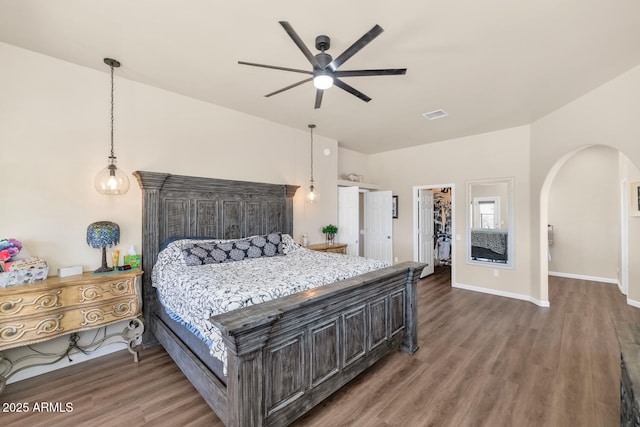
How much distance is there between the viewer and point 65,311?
2.44m

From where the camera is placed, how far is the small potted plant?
536cm

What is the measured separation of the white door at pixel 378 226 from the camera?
20.3 feet

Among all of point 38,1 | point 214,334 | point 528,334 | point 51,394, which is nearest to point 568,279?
point 528,334

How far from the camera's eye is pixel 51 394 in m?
2.36

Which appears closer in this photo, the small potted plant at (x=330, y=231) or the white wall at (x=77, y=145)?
the white wall at (x=77, y=145)

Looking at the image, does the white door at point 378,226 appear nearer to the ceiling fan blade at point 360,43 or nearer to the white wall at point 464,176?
the white wall at point 464,176

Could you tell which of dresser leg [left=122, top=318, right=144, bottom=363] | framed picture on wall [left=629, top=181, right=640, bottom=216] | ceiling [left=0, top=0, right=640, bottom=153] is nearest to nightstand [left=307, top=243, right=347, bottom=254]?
ceiling [left=0, top=0, right=640, bottom=153]

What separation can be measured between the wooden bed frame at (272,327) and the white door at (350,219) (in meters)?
2.32

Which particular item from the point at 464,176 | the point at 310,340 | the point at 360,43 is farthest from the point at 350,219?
the point at 360,43

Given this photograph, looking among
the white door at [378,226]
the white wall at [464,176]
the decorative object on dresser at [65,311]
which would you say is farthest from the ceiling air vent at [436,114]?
the decorative object on dresser at [65,311]

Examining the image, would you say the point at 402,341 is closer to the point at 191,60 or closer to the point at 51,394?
the point at 51,394

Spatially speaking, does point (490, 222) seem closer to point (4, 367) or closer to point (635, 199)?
point (635, 199)

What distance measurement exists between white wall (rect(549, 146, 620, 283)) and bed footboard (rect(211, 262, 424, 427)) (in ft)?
19.0

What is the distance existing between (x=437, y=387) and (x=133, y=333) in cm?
319
